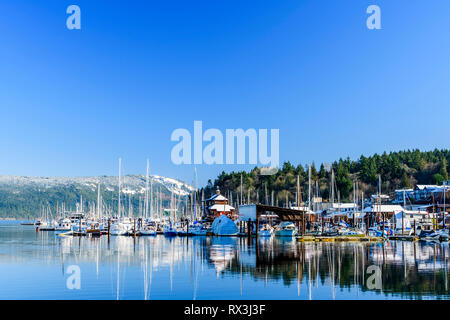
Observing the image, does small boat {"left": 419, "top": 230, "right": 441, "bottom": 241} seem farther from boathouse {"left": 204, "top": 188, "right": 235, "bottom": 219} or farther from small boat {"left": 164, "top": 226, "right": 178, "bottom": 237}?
small boat {"left": 164, "top": 226, "right": 178, "bottom": 237}

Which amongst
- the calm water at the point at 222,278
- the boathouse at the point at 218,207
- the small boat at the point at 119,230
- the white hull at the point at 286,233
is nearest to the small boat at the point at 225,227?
the white hull at the point at 286,233

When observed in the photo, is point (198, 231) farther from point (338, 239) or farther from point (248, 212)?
point (338, 239)

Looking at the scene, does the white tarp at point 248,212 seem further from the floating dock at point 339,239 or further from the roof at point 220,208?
the roof at point 220,208

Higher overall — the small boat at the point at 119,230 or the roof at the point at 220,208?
the roof at the point at 220,208

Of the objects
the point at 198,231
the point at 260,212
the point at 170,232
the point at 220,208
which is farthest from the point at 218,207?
the point at 260,212

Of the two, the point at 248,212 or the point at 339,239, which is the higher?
the point at 248,212

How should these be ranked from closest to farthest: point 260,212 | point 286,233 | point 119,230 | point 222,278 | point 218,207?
point 222,278 < point 260,212 < point 286,233 < point 119,230 < point 218,207

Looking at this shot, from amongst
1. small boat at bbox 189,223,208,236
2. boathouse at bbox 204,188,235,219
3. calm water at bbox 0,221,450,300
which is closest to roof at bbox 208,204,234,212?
boathouse at bbox 204,188,235,219

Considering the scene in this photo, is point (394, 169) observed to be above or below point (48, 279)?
above
